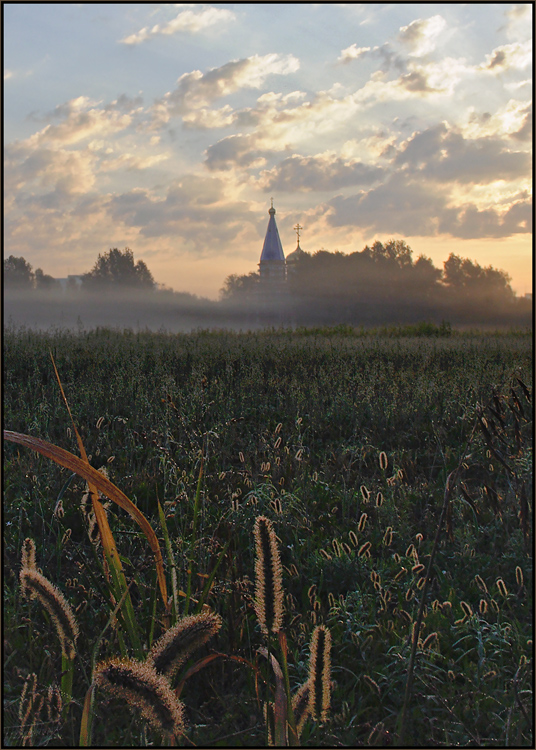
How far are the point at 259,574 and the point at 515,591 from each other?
2179mm


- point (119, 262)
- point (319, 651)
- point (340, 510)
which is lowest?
point (340, 510)

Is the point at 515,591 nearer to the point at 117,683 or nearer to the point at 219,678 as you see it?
the point at 219,678

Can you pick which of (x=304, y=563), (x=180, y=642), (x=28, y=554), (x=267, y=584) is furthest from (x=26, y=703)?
(x=304, y=563)

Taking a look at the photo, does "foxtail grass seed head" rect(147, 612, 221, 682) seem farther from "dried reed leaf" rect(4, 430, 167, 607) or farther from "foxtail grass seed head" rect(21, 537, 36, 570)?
"foxtail grass seed head" rect(21, 537, 36, 570)

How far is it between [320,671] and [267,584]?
0.24 m

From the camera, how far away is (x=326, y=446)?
15.7 ft

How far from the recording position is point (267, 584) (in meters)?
1.15

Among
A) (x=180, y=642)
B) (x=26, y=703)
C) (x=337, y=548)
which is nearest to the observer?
(x=180, y=642)

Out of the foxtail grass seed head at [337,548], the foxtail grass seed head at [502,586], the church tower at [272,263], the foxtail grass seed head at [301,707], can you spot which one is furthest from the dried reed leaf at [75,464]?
the church tower at [272,263]

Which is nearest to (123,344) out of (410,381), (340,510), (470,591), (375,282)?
(410,381)

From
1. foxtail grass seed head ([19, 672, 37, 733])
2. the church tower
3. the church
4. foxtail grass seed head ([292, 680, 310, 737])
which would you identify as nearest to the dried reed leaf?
foxtail grass seed head ([19, 672, 37, 733])

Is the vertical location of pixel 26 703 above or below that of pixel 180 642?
below

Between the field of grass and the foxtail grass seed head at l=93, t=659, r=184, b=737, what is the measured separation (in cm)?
24

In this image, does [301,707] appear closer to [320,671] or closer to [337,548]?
[320,671]
